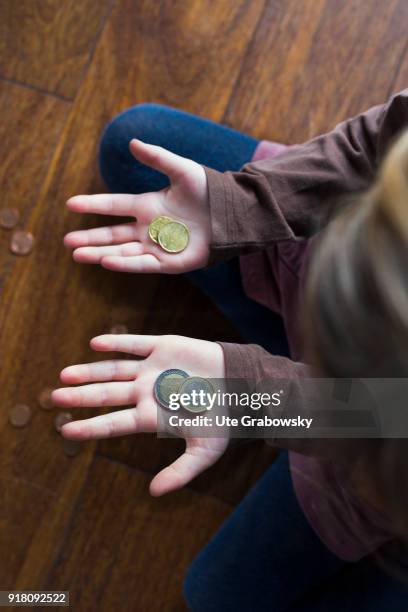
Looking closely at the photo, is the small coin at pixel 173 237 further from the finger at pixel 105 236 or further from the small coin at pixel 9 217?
the small coin at pixel 9 217

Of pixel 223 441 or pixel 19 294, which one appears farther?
pixel 19 294

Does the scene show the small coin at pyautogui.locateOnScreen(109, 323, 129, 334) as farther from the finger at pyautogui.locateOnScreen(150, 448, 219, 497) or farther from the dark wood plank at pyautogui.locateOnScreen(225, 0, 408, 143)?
the dark wood plank at pyautogui.locateOnScreen(225, 0, 408, 143)

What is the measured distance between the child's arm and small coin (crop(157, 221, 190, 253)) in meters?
0.05

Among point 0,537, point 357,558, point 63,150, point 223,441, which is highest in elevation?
point 63,150

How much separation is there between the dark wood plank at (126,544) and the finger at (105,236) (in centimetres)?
38

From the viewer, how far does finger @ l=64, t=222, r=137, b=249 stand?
0.96 metres

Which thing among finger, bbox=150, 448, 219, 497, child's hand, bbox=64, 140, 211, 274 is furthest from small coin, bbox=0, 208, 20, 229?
finger, bbox=150, 448, 219, 497

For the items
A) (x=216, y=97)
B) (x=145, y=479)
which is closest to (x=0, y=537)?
(x=145, y=479)

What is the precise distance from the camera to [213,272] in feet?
3.33

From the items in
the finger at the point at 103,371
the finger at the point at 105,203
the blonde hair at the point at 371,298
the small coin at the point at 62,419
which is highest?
the blonde hair at the point at 371,298

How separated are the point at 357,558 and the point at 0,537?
595 mm

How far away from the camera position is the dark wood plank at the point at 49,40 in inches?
43.5

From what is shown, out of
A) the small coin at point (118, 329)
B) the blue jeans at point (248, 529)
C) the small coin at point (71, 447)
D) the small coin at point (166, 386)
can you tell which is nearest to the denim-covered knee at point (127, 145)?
the blue jeans at point (248, 529)

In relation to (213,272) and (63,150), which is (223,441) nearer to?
(213,272)
